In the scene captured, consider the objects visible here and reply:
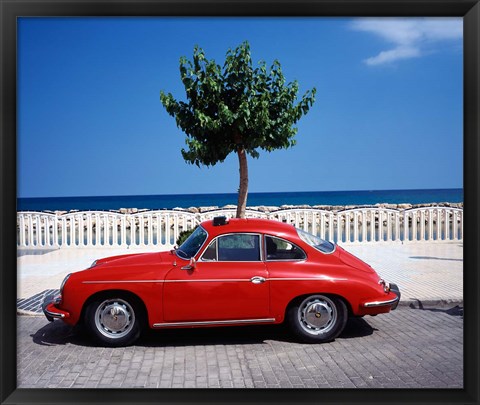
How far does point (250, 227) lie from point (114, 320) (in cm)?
199

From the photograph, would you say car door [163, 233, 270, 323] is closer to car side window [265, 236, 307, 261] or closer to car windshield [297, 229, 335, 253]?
car side window [265, 236, 307, 261]

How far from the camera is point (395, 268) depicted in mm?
11211

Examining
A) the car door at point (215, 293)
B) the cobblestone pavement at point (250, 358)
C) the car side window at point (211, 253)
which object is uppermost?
the car side window at point (211, 253)

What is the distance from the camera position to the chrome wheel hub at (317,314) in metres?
6.07

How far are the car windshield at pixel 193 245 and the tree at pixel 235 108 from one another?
2.72m

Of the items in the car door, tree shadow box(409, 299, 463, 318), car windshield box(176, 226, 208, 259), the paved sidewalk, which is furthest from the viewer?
the paved sidewalk

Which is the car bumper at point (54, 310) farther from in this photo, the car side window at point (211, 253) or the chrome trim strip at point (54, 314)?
→ the car side window at point (211, 253)

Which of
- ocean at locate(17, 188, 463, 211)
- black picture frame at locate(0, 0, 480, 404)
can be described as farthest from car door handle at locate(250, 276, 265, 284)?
ocean at locate(17, 188, 463, 211)

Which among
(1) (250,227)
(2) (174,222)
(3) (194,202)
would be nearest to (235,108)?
(1) (250,227)

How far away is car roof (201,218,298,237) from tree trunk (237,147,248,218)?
294cm

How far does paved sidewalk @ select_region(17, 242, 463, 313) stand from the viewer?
27.6 ft
